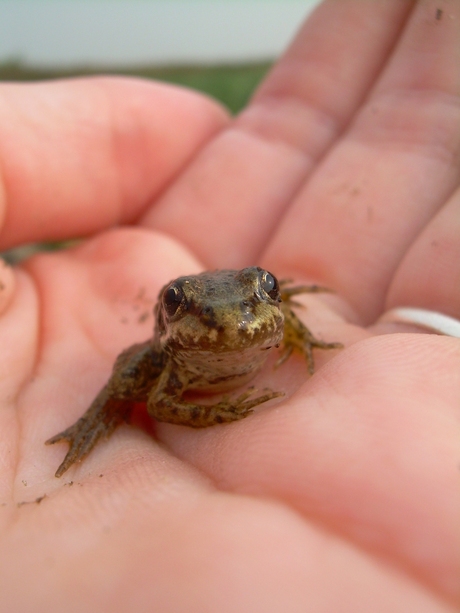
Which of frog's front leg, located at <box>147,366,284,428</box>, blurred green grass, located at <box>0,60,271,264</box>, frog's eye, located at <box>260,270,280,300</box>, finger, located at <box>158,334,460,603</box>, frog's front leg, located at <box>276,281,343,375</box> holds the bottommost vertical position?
frog's front leg, located at <box>147,366,284,428</box>

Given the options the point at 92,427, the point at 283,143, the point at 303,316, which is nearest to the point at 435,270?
the point at 303,316

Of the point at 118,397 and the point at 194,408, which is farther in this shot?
the point at 118,397

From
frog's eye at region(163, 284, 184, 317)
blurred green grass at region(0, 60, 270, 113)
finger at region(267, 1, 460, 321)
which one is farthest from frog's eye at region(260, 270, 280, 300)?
blurred green grass at region(0, 60, 270, 113)

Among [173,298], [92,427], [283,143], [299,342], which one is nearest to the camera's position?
[173,298]

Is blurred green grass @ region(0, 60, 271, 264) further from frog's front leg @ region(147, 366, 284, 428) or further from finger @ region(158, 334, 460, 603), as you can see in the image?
finger @ region(158, 334, 460, 603)

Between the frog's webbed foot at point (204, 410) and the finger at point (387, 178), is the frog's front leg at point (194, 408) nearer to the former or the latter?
the frog's webbed foot at point (204, 410)

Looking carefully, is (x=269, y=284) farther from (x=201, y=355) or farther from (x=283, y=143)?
(x=283, y=143)
